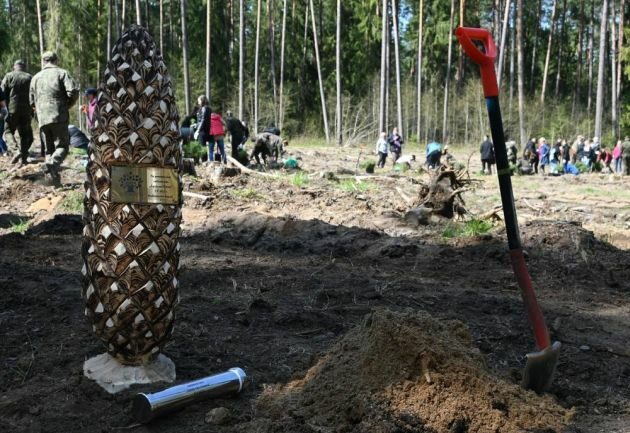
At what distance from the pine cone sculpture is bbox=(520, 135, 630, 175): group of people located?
2371cm

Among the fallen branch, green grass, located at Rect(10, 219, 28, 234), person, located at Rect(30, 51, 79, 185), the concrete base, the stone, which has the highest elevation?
person, located at Rect(30, 51, 79, 185)

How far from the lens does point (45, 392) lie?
3078mm

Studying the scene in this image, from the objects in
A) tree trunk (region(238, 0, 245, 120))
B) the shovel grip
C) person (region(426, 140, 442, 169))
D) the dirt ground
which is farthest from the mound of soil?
tree trunk (region(238, 0, 245, 120))

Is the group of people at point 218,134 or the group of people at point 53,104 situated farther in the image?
the group of people at point 218,134

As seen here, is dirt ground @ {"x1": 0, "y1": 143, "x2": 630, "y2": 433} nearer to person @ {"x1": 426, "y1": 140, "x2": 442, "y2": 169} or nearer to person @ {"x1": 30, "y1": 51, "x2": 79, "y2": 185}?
person @ {"x1": 30, "y1": 51, "x2": 79, "y2": 185}

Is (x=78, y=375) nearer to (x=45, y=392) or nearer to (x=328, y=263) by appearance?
(x=45, y=392)

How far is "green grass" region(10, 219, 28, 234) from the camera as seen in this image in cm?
830

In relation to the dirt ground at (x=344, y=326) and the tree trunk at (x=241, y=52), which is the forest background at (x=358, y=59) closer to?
the tree trunk at (x=241, y=52)

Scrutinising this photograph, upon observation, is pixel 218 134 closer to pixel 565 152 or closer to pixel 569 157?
pixel 565 152

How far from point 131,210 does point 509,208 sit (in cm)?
177

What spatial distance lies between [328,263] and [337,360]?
362 centimetres

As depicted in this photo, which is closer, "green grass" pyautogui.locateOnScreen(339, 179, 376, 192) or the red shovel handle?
the red shovel handle

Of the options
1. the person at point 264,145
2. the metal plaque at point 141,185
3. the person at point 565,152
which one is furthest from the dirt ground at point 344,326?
the person at point 565,152

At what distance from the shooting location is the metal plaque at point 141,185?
9.82 feet
